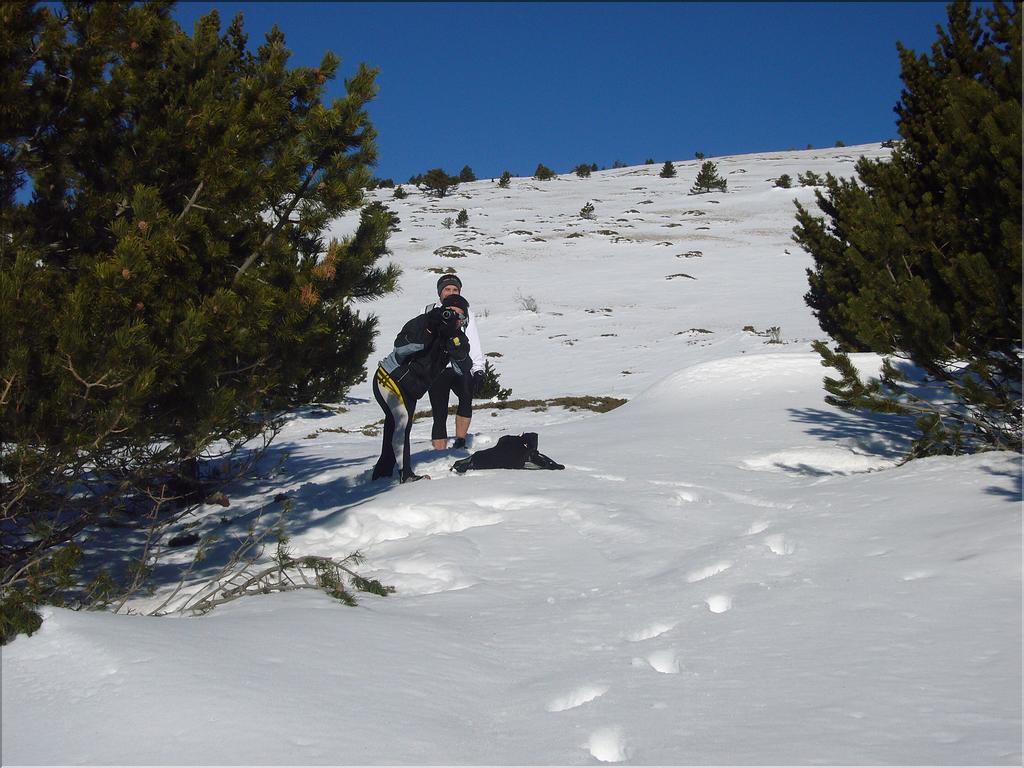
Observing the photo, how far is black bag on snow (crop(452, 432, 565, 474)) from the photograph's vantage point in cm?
715

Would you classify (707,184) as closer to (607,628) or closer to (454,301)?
(454,301)

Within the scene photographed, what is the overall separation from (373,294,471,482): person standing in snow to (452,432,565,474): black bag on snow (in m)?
0.43

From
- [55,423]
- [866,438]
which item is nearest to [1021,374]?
[866,438]

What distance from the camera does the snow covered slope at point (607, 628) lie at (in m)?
2.53

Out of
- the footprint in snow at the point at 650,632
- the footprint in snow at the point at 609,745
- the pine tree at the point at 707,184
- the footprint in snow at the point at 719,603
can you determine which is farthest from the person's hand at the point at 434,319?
the pine tree at the point at 707,184

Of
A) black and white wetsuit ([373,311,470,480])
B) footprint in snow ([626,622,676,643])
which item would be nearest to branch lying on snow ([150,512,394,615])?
footprint in snow ([626,622,676,643])

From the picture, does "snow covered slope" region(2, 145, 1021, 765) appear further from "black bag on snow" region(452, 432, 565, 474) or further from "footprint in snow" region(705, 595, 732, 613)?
"black bag on snow" region(452, 432, 565, 474)

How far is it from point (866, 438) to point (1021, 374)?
2.71 m

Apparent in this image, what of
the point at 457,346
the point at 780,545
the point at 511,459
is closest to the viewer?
the point at 780,545

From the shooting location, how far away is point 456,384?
25.2 feet

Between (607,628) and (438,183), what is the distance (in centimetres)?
5138

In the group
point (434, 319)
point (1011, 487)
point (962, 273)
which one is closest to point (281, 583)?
point (434, 319)

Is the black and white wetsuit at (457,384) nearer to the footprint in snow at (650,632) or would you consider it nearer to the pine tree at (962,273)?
the pine tree at (962,273)

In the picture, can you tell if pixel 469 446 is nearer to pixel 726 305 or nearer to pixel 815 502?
pixel 815 502
